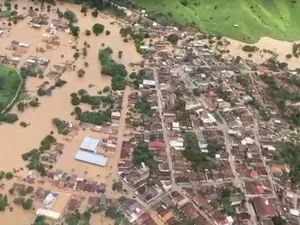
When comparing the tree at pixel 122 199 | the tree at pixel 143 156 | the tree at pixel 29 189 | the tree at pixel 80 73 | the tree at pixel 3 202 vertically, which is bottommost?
the tree at pixel 3 202

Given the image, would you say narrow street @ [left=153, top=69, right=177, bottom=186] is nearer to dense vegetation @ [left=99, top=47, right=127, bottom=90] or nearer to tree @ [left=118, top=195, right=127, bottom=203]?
dense vegetation @ [left=99, top=47, right=127, bottom=90]

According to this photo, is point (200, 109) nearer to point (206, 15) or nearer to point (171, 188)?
point (171, 188)

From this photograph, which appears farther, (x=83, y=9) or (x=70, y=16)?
(x=83, y=9)

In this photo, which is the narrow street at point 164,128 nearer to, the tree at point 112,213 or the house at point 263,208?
the tree at point 112,213

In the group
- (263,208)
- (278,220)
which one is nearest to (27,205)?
(263,208)

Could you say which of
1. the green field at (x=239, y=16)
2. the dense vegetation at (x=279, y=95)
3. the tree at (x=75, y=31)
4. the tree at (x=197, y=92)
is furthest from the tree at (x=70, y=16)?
the dense vegetation at (x=279, y=95)

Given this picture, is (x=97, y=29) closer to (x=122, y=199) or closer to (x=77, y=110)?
(x=77, y=110)

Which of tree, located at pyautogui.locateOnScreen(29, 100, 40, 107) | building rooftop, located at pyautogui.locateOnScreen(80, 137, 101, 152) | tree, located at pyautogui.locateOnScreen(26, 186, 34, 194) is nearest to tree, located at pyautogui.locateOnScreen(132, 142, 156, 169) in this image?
building rooftop, located at pyautogui.locateOnScreen(80, 137, 101, 152)

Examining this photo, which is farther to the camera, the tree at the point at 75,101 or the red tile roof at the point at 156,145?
the tree at the point at 75,101
